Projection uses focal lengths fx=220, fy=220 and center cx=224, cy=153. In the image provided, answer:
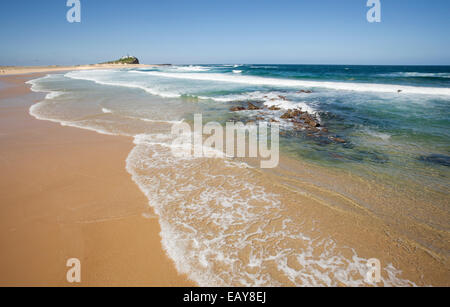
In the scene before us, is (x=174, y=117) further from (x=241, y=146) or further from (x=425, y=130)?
(x=425, y=130)

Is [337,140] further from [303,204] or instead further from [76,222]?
[76,222]

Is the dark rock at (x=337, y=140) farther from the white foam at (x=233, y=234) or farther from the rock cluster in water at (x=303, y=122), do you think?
the white foam at (x=233, y=234)

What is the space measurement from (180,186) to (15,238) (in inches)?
104

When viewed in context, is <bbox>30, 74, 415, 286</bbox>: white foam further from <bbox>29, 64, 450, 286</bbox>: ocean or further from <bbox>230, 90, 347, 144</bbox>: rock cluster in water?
<bbox>230, 90, 347, 144</bbox>: rock cluster in water

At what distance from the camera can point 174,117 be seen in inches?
407

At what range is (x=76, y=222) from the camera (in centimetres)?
358

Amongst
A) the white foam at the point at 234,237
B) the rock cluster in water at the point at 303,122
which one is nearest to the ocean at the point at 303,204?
the white foam at the point at 234,237

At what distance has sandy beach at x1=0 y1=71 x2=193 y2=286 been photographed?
2.78 meters

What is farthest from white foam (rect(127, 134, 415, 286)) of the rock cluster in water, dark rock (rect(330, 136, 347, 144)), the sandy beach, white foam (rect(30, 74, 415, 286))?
the rock cluster in water

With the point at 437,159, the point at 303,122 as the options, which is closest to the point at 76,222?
the point at 437,159
